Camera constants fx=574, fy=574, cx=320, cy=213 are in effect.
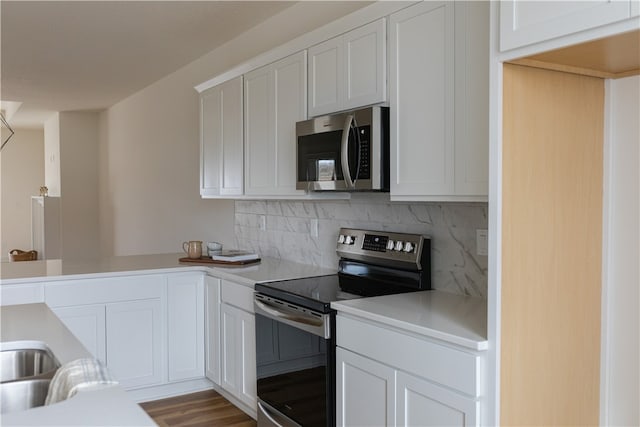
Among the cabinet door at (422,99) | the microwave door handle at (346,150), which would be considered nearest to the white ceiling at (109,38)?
the microwave door handle at (346,150)

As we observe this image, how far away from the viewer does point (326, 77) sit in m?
2.84

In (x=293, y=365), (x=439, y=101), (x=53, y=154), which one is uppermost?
(x=53, y=154)

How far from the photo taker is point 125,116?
7.60m

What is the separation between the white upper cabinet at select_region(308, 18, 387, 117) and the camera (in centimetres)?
247

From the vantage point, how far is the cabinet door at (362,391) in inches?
81.5

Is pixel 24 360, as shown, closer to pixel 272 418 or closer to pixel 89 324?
pixel 272 418

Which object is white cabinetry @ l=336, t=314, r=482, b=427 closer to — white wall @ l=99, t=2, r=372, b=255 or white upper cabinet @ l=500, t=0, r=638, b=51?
white upper cabinet @ l=500, t=0, r=638, b=51

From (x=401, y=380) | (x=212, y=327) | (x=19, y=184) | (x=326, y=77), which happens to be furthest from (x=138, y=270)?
(x=19, y=184)

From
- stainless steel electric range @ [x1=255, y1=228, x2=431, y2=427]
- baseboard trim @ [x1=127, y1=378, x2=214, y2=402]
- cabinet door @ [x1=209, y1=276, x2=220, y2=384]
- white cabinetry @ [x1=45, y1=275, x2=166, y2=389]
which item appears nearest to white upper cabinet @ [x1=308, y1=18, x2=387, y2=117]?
stainless steel electric range @ [x1=255, y1=228, x2=431, y2=427]

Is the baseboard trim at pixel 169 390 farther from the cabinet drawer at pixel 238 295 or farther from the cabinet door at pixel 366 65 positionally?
the cabinet door at pixel 366 65

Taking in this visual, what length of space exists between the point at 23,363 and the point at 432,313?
1.38 m

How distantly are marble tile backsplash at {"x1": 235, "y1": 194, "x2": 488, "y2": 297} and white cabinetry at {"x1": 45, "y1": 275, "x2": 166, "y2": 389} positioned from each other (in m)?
0.88

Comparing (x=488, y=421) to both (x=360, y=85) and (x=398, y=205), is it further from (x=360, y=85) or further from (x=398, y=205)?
(x=360, y=85)

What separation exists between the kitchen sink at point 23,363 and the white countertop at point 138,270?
1.36 m
